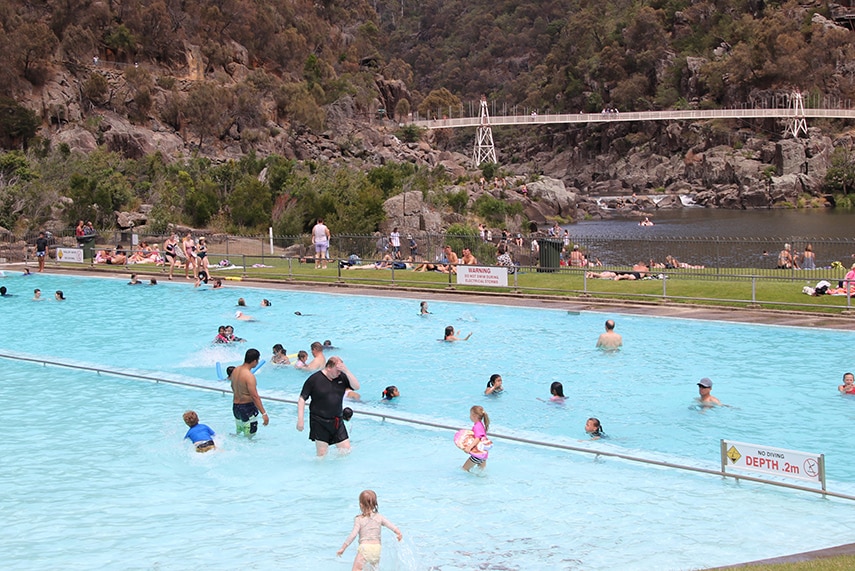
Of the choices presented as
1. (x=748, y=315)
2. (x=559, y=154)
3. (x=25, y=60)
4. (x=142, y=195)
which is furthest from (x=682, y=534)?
(x=559, y=154)

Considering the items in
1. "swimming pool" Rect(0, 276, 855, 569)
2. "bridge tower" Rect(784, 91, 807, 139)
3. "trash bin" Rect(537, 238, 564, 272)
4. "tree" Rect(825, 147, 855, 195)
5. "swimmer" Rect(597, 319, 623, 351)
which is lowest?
"swimming pool" Rect(0, 276, 855, 569)

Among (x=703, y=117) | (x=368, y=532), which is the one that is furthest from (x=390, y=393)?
(x=703, y=117)

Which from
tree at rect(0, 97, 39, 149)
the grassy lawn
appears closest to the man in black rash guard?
the grassy lawn

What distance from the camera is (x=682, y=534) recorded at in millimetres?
10953

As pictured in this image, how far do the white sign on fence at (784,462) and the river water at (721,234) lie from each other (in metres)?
19.5

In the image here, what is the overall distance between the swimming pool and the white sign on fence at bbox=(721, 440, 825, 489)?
18.6 inches

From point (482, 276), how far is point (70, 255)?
66.2 feet

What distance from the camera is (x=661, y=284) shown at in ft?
91.2

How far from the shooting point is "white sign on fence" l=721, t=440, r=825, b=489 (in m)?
11.0

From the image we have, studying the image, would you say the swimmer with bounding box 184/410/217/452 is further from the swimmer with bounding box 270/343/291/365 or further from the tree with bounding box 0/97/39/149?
the tree with bounding box 0/97/39/149

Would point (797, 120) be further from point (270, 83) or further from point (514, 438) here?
point (514, 438)

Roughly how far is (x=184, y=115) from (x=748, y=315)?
79417 millimetres

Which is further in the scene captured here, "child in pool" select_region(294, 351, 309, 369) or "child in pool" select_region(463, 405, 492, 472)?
"child in pool" select_region(294, 351, 309, 369)

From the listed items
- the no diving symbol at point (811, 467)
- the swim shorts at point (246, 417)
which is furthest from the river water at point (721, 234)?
the swim shorts at point (246, 417)
